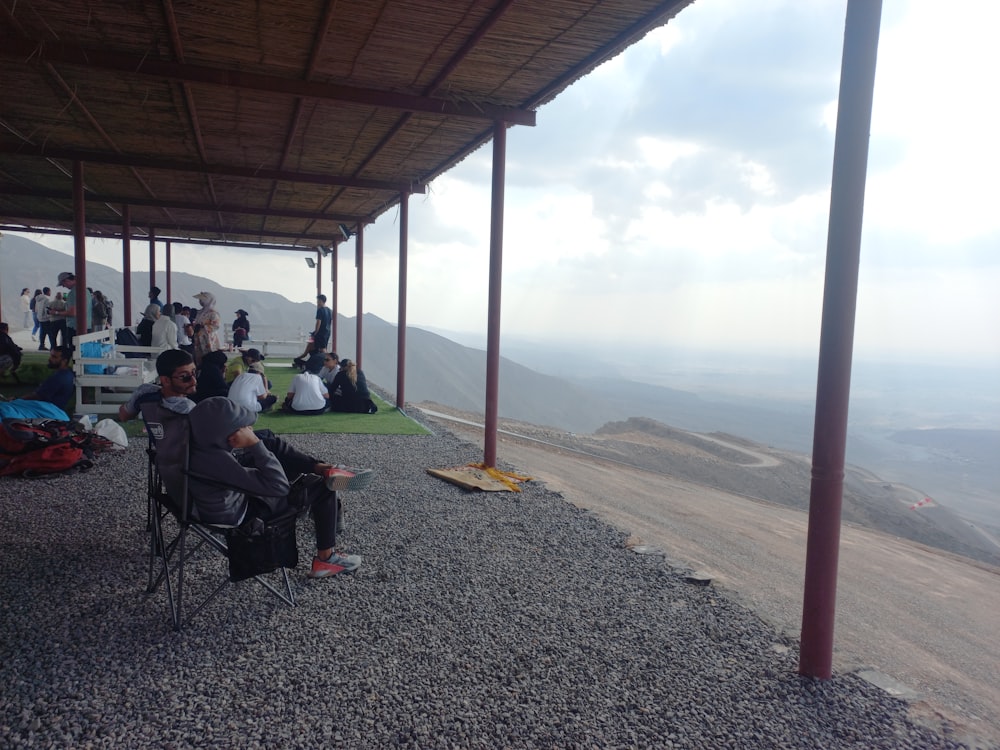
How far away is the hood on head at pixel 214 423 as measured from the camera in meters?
2.93

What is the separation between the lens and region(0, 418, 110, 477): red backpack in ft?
17.3

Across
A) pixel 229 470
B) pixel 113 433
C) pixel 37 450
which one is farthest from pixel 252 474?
pixel 113 433

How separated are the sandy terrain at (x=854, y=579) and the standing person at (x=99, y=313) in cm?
678

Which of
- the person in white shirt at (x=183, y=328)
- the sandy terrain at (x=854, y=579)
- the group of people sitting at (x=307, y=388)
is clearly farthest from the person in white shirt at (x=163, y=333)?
the sandy terrain at (x=854, y=579)

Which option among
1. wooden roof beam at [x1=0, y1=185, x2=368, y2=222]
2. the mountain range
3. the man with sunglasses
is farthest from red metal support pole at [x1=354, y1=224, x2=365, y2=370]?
the mountain range

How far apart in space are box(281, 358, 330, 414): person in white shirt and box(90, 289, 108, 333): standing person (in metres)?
4.18

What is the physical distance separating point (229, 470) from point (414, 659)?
1127mm

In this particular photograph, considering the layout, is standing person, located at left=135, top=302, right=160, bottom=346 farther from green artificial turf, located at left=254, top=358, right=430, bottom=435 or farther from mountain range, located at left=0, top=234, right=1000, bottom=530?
mountain range, located at left=0, top=234, right=1000, bottom=530

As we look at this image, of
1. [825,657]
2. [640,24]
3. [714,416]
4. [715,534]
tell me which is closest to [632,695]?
[825,657]

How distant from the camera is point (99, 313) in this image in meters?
Answer: 11.1

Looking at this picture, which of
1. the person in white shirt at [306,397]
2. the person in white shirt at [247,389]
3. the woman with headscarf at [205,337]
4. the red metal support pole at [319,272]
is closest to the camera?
the person in white shirt at [247,389]

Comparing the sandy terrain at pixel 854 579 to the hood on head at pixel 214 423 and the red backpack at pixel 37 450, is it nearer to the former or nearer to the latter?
the hood on head at pixel 214 423

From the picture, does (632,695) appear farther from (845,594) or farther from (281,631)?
(845,594)

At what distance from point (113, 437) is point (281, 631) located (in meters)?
4.38
